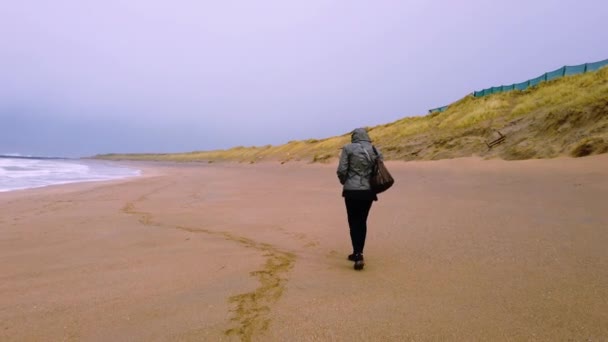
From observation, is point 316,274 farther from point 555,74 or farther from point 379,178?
point 555,74

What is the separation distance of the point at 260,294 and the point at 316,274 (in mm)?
754

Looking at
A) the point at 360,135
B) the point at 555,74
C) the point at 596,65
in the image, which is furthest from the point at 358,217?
the point at 555,74

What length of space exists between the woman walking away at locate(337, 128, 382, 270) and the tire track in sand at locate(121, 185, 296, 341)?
86 centimetres

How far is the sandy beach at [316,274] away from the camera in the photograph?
2.53 meters

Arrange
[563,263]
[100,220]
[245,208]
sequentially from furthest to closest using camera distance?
1. [245,208]
2. [100,220]
3. [563,263]

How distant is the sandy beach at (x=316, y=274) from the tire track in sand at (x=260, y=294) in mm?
16

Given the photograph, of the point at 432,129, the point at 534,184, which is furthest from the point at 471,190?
the point at 432,129

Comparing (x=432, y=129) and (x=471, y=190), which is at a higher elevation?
(x=432, y=129)

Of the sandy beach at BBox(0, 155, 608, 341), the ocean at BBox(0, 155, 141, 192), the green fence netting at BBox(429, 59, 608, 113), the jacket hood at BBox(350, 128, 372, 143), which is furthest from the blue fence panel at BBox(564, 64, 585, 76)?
the ocean at BBox(0, 155, 141, 192)

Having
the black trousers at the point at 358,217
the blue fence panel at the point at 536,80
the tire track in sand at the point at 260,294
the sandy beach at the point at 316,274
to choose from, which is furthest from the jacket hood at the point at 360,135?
the blue fence panel at the point at 536,80

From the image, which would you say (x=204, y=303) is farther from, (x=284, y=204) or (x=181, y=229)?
(x=284, y=204)

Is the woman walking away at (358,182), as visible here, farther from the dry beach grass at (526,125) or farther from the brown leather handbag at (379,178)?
the dry beach grass at (526,125)

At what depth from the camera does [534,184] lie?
27.2ft

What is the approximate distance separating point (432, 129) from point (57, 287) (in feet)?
86.1
